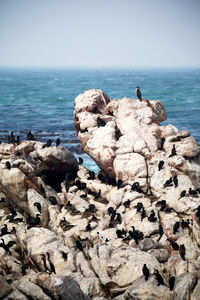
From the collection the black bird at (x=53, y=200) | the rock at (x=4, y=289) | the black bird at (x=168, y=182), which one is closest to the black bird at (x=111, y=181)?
the black bird at (x=168, y=182)

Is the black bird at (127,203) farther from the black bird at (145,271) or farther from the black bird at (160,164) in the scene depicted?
the black bird at (145,271)

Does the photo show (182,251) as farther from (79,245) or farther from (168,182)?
(168,182)

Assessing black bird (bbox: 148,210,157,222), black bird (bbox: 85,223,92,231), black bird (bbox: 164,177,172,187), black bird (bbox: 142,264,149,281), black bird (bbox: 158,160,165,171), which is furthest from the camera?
black bird (bbox: 158,160,165,171)

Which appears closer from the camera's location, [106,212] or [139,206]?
[139,206]

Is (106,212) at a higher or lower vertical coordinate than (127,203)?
lower

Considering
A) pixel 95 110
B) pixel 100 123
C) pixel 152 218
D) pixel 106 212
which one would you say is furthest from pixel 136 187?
pixel 95 110

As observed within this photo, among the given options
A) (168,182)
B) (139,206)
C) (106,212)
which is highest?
(168,182)

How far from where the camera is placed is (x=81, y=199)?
30781 mm

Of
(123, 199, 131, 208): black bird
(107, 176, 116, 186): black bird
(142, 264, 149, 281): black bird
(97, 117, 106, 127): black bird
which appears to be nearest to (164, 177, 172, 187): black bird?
(123, 199, 131, 208): black bird

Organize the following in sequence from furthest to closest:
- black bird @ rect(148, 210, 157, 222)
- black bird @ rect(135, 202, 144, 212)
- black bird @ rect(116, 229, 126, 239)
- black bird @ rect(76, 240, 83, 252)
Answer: black bird @ rect(135, 202, 144, 212)
black bird @ rect(148, 210, 157, 222)
black bird @ rect(116, 229, 126, 239)
black bird @ rect(76, 240, 83, 252)

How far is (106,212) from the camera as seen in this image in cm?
2983

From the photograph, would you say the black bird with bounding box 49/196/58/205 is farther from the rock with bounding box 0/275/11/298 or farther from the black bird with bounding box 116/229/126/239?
the rock with bounding box 0/275/11/298

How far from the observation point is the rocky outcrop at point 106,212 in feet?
65.0

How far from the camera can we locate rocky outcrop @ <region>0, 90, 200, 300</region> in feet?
65.0
